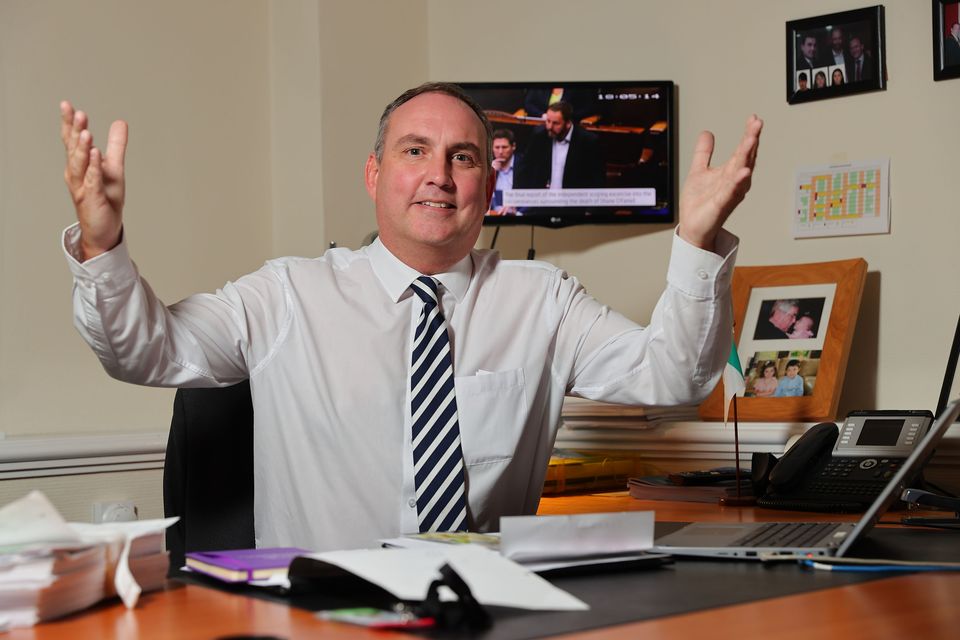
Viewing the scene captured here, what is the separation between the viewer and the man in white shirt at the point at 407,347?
1629 mm

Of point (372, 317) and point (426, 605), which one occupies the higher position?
point (372, 317)

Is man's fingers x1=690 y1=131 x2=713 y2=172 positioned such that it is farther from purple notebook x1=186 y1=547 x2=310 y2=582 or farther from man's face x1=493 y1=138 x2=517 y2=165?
man's face x1=493 y1=138 x2=517 y2=165

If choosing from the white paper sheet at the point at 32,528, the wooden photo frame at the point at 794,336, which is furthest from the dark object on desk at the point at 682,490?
the white paper sheet at the point at 32,528

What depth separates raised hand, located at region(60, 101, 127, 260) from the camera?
133 cm

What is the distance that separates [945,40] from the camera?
2.39 metres

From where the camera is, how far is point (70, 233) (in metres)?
1.39

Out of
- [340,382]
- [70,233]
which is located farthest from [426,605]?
[340,382]

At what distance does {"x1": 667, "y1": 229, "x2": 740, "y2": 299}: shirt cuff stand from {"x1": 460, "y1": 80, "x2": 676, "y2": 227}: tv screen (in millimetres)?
1281

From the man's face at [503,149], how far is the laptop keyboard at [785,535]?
4.89 ft

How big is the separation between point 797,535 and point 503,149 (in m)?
1.62

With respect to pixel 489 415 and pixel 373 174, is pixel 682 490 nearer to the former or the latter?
pixel 489 415

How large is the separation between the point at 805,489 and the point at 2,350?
6.07ft

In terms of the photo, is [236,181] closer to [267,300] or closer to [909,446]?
[267,300]

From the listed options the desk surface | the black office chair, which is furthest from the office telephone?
the black office chair
